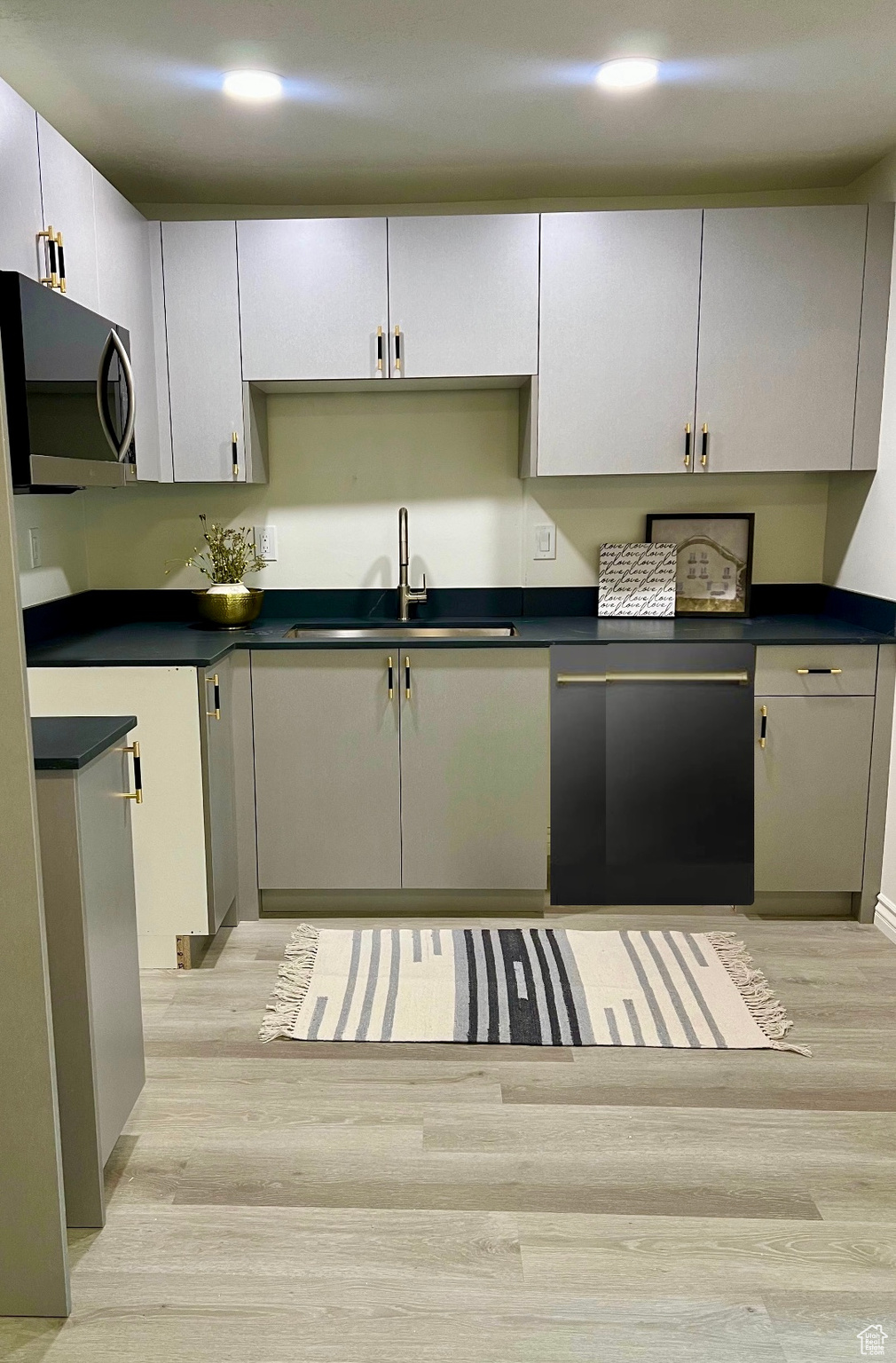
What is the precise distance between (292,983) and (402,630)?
1.32m

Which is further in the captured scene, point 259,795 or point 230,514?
point 230,514

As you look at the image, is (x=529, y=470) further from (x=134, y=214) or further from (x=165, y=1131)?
(x=165, y=1131)

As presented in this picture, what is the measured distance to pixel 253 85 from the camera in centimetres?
258

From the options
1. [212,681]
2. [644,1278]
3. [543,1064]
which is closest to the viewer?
[644,1278]

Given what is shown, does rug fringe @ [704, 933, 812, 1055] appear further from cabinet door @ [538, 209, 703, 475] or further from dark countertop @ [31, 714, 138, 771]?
dark countertop @ [31, 714, 138, 771]

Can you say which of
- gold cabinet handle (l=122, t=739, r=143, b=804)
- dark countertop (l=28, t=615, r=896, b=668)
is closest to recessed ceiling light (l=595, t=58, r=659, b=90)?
dark countertop (l=28, t=615, r=896, b=668)

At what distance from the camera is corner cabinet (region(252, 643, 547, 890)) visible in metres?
3.21

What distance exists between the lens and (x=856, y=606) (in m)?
3.41

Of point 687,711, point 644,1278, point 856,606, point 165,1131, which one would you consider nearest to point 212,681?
point 165,1131

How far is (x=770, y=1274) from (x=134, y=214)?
10.4 feet

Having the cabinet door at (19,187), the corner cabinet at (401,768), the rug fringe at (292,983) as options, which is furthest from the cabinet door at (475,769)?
the cabinet door at (19,187)

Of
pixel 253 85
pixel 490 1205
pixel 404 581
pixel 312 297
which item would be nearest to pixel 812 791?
pixel 404 581

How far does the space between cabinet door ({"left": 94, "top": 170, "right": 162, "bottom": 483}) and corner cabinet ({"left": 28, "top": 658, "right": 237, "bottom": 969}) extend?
2.33ft

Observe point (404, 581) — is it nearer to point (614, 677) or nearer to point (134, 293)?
point (614, 677)
